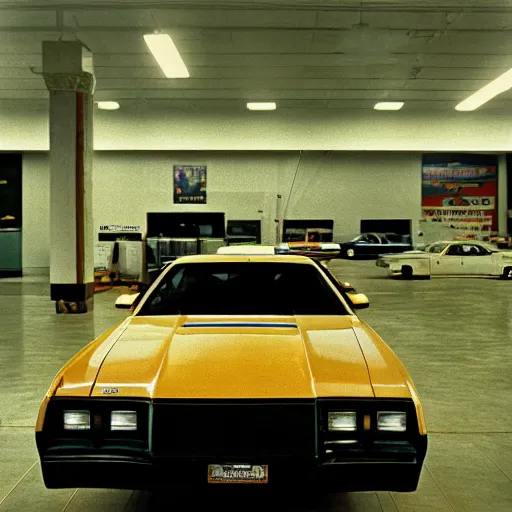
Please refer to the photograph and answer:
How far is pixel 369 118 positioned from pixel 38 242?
9.30 metres

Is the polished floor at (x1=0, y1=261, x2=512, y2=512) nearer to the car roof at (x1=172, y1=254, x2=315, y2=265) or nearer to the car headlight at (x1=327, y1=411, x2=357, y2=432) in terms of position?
the car headlight at (x1=327, y1=411, x2=357, y2=432)

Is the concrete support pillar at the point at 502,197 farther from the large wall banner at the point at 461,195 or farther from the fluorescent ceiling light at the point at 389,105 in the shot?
the fluorescent ceiling light at the point at 389,105

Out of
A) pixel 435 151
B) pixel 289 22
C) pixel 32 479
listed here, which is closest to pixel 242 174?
pixel 435 151

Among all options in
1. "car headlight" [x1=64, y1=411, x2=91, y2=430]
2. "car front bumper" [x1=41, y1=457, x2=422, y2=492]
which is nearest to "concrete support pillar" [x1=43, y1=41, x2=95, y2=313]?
"car headlight" [x1=64, y1=411, x2=91, y2=430]

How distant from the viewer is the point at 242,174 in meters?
17.6

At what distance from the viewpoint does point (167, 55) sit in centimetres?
1112

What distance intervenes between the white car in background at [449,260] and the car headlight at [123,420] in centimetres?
1587

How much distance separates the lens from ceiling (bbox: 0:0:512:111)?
885 cm

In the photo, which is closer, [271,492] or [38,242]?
[271,492]

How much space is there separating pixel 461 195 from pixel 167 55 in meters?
10.1

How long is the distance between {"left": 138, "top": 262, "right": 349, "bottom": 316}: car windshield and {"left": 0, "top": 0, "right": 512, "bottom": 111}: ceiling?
520 centimetres

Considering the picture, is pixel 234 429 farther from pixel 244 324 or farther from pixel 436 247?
pixel 436 247

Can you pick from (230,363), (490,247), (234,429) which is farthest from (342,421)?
(490,247)

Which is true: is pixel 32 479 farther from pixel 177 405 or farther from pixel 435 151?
pixel 435 151
